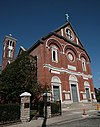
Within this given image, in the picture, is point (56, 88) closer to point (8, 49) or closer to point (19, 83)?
point (19, 83)

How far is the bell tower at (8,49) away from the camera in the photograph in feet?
122

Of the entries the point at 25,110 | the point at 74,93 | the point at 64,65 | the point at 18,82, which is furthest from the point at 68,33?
the point at 25,110

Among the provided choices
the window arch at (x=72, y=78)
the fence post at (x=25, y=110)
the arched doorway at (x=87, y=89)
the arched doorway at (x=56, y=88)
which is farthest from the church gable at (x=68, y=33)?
the fence post at (x=25, y=110)

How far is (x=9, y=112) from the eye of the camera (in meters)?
10.7

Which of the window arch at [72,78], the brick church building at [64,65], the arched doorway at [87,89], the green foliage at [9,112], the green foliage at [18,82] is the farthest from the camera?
the arched doorway at [87,89]

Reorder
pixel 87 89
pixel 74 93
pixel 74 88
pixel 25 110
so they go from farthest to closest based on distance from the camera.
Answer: pixel 87 89 → pixel 74 88 → pixel 74 93 → pixel 25 110

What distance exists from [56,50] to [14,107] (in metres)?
13.7

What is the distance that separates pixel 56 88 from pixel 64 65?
173 inches

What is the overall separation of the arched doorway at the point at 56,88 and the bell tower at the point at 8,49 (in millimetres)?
20315

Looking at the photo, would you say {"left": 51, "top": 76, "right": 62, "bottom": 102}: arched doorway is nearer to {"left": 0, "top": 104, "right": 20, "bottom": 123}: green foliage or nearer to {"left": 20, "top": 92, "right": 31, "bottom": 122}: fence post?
{"left": 20, "top": 92, "right": 31, "bottom": 122}: fence post

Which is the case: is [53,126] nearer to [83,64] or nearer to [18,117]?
[18,117]

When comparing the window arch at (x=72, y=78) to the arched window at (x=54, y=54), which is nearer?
the arched window at (x=54, y=54)

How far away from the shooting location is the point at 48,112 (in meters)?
13.0

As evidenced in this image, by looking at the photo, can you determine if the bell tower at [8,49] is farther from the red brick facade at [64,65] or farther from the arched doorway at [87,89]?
the arched doorway at [87,89]
